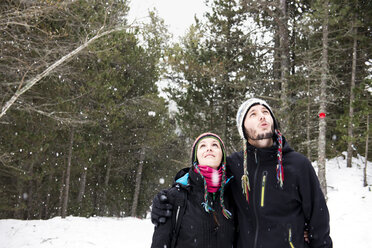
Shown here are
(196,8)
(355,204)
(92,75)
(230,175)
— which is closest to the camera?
(230,175)

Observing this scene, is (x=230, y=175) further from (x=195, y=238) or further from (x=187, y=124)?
(x=187, y=124)

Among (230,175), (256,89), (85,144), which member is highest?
(256,89)

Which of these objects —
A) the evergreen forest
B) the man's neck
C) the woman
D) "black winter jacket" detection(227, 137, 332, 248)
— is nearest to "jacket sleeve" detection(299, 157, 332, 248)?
"black winter jacket" detection(227, 137, 332, 248)

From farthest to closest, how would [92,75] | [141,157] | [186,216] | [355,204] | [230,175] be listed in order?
[141,157], [92,75], [355,204], [230,175], [186,216]

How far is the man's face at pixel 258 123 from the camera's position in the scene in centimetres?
229

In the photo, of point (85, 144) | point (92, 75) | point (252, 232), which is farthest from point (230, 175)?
point (85, 144)

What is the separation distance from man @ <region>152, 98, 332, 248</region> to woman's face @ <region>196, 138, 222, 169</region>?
0.81ft

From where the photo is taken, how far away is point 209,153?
2408 millimetres

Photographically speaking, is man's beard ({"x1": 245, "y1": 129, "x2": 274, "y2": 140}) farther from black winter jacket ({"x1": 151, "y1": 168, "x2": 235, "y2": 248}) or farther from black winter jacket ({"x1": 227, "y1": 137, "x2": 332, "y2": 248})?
black winter jacket ({"x1": 151, "y1": 168, "x2": 235, "y2": 248})

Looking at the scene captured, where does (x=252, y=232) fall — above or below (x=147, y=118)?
below

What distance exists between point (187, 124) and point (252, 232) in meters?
12.5

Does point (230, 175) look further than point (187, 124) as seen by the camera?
→ No

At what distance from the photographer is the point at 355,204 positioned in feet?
30.7

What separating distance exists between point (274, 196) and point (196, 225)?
68cm
